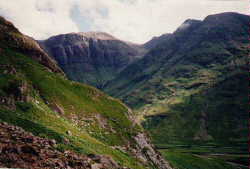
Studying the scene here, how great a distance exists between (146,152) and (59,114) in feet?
98.1

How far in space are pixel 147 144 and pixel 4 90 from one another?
48.7 metres

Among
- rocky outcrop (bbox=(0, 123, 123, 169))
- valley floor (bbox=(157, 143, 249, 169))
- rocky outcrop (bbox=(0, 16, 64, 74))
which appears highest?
rocky outcrop (bbox=(0, 16, 64, 74))

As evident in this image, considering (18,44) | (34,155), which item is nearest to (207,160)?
(18,44)

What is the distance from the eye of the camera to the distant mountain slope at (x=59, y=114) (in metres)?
49.3

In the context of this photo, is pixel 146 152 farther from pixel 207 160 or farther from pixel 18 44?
pixel 207 160

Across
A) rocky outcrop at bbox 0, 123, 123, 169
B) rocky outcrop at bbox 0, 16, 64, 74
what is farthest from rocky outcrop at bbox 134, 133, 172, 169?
rocky outcrop at bbox 0, 16, 64, 74

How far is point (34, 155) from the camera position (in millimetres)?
37312

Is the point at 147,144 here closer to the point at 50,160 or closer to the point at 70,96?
the point at 70,96

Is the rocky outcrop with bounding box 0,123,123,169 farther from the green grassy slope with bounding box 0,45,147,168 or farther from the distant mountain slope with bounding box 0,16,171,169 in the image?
the green grassy slope with bounding box 0,45,147,168

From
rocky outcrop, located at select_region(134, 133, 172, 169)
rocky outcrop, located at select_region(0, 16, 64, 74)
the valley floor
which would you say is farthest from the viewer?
the valley floor

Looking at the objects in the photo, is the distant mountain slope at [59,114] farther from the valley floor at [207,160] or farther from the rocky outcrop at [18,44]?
the valley floor at [207,160]

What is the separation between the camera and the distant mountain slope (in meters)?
49.3

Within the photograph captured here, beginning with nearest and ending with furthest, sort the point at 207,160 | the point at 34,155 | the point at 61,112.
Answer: the point at 34,155 < the point at 61,112 < the point at 207,160

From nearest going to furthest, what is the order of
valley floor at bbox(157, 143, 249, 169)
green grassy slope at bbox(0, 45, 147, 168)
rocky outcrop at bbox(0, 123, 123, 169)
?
rocky outcrop at bbox(0, 123, 123, 169) → green grassy slope at bbox(0, 45, 147, 168) → valley floor at bbox(157, 143, 249, 169)
